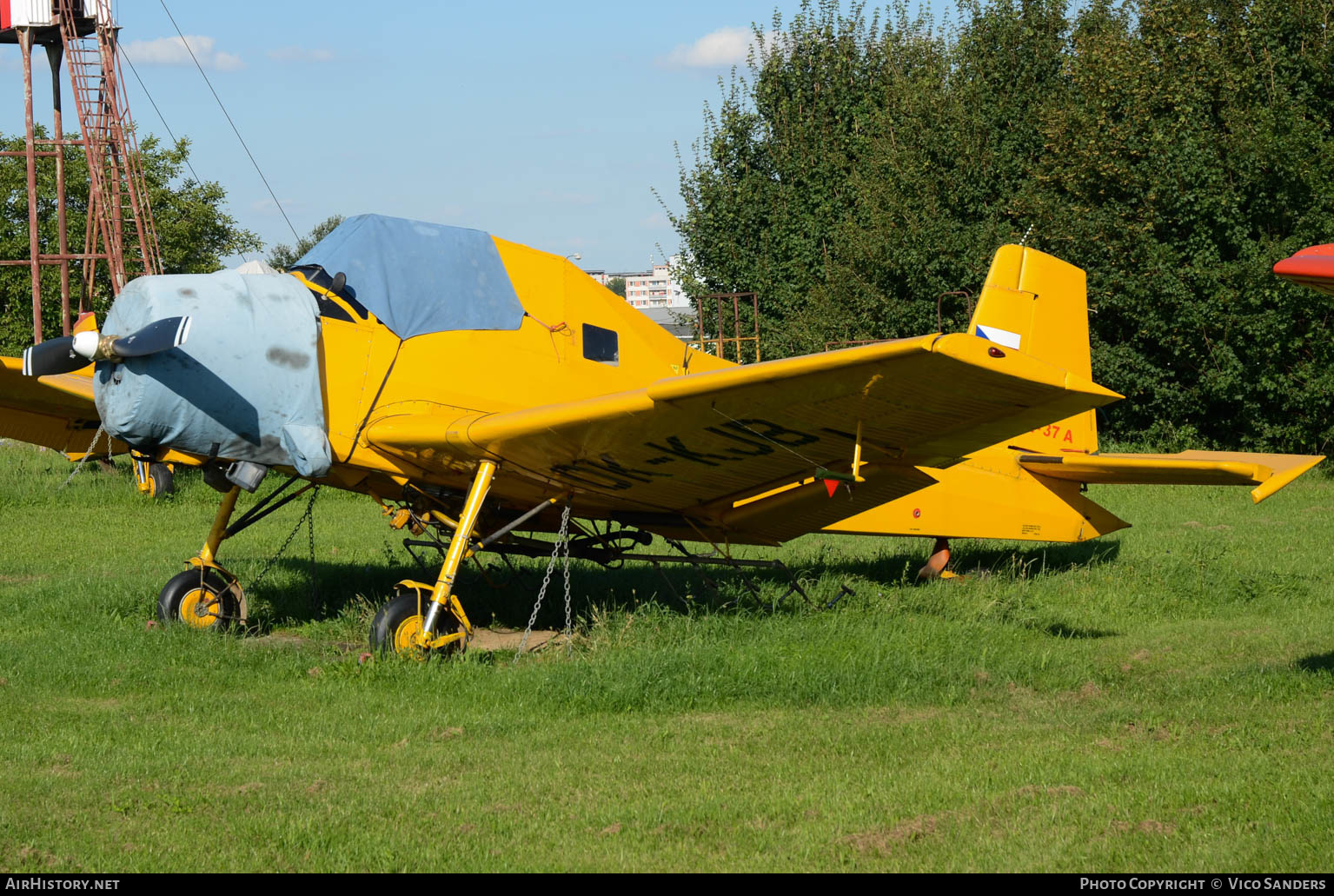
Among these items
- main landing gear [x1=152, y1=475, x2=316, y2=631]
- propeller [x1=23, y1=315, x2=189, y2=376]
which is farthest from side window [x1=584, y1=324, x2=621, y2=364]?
propeller [x1=23, y1=315, x2=189, y2=376]

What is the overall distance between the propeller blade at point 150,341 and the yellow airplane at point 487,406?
1 cm

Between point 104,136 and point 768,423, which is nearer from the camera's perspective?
point 768,423

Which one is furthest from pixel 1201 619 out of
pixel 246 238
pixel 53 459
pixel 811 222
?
pixel 246 238

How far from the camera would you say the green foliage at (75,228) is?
49.7m

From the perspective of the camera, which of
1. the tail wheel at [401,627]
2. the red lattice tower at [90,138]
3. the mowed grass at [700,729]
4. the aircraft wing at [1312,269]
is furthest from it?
the red lattice tower at [90,138]

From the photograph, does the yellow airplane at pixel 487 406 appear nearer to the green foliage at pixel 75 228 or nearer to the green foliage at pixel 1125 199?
the green foliage at pixel 1125 199

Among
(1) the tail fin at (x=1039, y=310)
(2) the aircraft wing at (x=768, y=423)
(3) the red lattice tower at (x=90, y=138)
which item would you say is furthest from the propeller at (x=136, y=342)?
(3) the red lattice tower at (x=90, y=138)

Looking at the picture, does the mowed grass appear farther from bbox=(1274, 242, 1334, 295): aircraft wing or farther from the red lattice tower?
the red lattice tower

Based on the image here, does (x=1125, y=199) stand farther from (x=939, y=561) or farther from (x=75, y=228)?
(x=75, y=228)

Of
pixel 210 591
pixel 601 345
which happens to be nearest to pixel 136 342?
pixel 210 591

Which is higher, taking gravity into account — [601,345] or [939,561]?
[601,345]

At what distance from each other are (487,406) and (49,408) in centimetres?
388

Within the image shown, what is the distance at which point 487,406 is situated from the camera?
800 cm

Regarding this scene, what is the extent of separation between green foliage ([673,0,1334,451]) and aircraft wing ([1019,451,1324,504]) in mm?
10861
